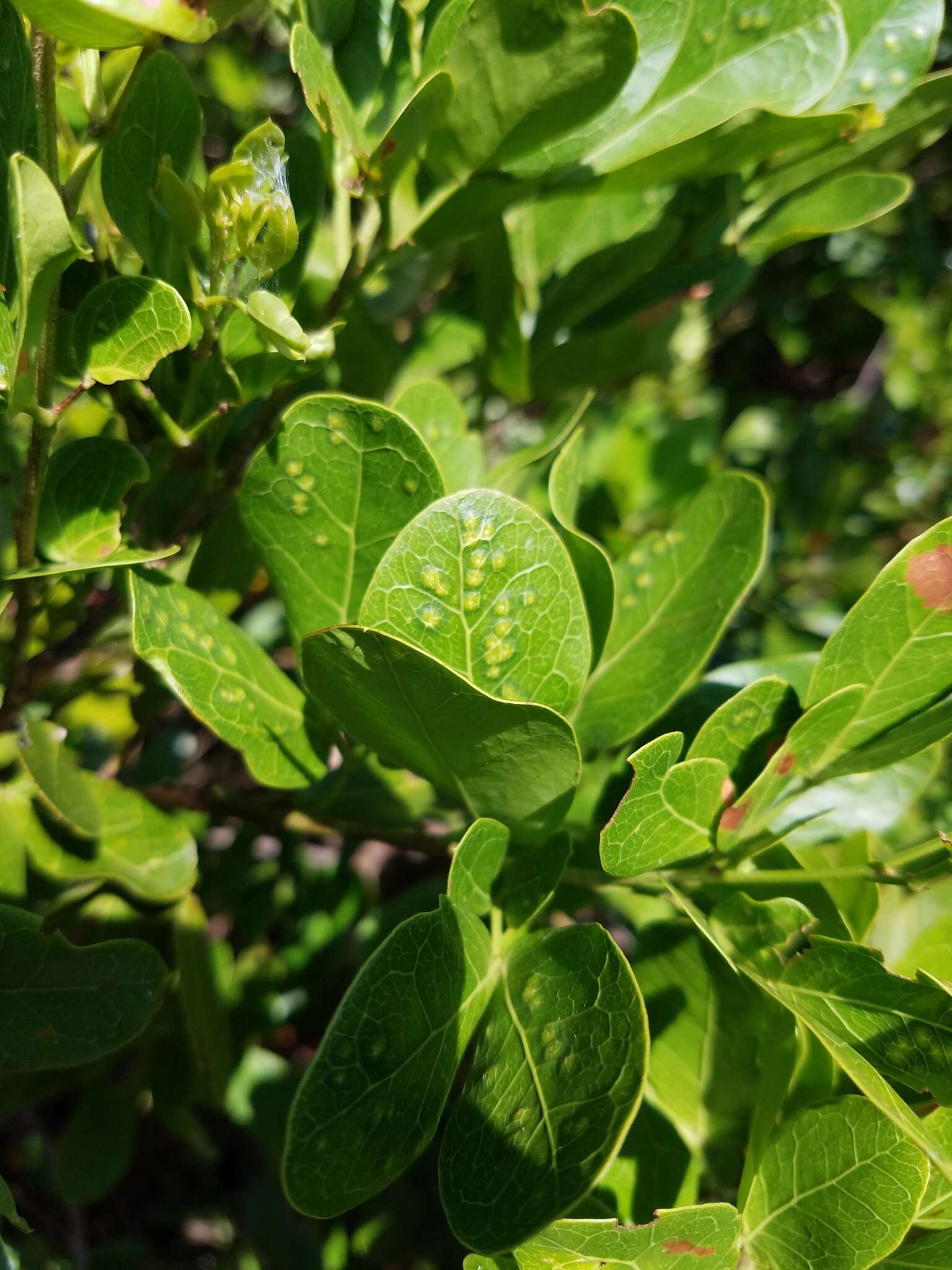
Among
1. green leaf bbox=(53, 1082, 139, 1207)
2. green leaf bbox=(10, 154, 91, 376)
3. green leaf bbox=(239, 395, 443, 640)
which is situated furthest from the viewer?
green leaf bbox=(53, 1082, 139, 1207)

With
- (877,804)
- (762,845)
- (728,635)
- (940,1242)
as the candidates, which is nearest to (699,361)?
(728,635)

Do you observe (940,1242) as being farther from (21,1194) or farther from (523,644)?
(21,1194)

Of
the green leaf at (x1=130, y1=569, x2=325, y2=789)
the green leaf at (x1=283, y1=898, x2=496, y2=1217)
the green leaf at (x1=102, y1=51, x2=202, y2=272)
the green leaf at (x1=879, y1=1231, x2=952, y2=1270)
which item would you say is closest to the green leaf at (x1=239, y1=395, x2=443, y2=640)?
the green leaf at (x1=130, y1=569, x2=325, y2=789)

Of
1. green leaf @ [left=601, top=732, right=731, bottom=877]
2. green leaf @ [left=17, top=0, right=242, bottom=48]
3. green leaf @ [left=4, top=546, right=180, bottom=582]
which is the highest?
green leaf @ [left=17, top=0, right=242, bottom=48]

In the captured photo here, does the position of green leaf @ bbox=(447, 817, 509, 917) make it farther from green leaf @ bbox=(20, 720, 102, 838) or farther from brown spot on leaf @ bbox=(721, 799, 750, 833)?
green leaf @ bbox=(20, 720, 102, 838)

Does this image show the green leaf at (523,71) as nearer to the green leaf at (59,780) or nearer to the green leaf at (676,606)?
the green leaf at (676,606)

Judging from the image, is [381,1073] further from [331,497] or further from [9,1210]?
[331,497]

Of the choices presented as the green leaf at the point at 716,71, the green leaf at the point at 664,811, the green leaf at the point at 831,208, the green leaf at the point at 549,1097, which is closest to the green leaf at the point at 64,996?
the green leaf at the point at 549,1097
